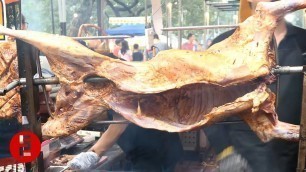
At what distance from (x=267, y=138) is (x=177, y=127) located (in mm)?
429

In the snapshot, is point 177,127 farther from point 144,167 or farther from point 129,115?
point 144,167

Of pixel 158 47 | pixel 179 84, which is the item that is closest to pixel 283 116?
pixel 179 84

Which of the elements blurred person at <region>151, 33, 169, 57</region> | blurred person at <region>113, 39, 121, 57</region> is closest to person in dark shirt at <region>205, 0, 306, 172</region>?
blurred person at <region>151, 33, 169, 57</region>

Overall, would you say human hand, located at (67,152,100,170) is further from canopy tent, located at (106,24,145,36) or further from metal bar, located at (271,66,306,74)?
canopy tent, located at (106,24,145,36)

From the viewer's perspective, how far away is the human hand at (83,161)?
2.46 m

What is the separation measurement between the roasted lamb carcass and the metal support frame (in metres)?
0.06

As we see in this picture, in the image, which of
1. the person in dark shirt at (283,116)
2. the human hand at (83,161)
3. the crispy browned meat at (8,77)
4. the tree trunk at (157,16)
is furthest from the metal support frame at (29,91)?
the tree trunk at (157,16)

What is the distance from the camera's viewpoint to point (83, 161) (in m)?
2.57

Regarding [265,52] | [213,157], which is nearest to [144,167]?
[213,157]

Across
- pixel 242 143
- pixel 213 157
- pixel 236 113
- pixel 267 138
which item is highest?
pixel 236 113

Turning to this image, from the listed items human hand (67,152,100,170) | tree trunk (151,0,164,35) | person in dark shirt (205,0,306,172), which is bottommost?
human hand (67,152,100,170)

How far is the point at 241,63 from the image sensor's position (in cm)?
183

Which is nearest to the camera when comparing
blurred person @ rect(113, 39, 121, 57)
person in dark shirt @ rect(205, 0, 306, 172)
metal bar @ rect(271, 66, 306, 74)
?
metal bar @ rect(271, 66, 306, 74)

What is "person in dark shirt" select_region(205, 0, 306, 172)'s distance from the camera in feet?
7.55
